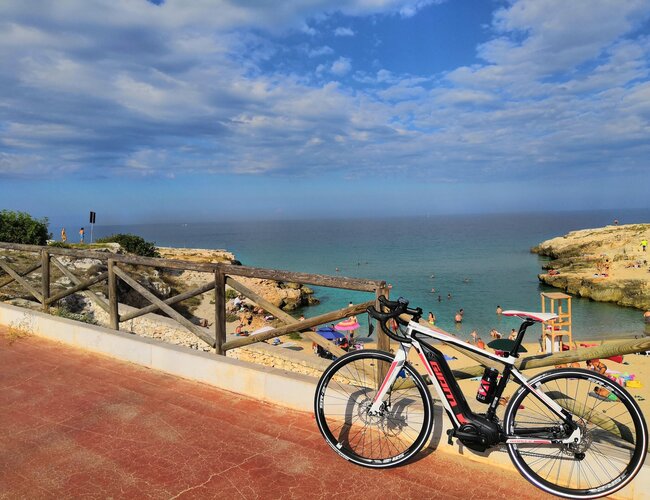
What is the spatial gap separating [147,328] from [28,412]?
11430 mm

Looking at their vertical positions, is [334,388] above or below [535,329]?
above

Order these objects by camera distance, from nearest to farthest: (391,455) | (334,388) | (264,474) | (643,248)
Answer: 1. (264,474)
2. (391,455)
3. (334,388)
4. (643,248)

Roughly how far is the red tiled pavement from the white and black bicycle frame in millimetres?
366

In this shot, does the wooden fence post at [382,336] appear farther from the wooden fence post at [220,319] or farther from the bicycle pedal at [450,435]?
the wooden fence post at [220,319]

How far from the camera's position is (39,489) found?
302 centimetres

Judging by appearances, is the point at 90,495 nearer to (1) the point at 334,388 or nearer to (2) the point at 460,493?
(1) the point at 334,388

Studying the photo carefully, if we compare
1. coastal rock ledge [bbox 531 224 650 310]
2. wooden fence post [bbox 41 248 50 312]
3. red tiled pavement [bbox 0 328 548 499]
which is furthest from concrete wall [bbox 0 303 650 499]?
coastal rock ledge [bbox 531 224 650 310]

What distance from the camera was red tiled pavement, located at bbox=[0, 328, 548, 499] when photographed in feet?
9.90

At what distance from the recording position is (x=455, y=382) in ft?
10.6

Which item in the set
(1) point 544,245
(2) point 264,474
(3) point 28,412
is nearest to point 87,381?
(3) point 28,412

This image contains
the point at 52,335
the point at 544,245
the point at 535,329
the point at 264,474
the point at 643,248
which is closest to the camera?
the point at 264,474

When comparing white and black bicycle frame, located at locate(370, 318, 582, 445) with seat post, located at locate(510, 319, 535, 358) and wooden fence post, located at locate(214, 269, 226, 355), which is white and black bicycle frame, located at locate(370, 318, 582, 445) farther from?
wooden fence post, located at locate(214, 269, 226, 355)

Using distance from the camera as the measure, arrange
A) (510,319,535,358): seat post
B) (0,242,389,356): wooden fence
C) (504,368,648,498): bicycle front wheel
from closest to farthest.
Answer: (504,368,648,498): bicycle front wheel, (510,319,535,358): seat post, (0,242,389,356): wooden fence

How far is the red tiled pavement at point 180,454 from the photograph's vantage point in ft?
9.90
